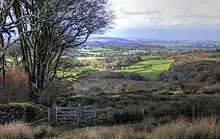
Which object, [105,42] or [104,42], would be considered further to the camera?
[105,42]

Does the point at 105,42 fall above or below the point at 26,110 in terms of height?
above

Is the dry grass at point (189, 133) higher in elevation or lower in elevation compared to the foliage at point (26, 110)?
higher

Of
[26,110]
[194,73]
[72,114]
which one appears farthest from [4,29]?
[194,73]

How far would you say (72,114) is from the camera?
24578 millimetres

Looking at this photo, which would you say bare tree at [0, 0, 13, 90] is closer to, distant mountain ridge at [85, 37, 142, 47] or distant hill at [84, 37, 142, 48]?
distant mountain ridge at [85, 37, 142, 47]

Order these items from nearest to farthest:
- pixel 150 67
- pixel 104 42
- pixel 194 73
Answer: pixel 194 73 < pixel 150 67 < pixel 104 42

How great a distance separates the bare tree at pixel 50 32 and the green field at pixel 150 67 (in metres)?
48.5

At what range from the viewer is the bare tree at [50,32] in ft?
82.1

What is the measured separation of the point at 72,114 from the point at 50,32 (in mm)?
6189

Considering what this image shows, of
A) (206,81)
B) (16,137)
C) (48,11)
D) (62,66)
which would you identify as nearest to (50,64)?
(62,66)

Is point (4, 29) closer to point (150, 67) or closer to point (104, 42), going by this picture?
point (150, 67)

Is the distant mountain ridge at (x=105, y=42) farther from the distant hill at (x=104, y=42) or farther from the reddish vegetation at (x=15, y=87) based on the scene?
the reddish vegetation at (x=15, y=87)

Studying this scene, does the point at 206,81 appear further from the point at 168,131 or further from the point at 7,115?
the point at 168,131

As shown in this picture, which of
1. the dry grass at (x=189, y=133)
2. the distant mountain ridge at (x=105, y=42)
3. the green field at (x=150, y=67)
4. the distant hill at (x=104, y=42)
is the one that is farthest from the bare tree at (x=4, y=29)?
the green field at (x=150, y=67)
